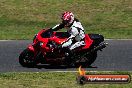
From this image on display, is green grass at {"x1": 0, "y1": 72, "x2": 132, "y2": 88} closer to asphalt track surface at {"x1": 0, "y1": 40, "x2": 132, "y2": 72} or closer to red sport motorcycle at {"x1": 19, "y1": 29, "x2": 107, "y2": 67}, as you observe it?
asphalt track surface at {"x1": 0, "y1": 40, "x2": 132, "y2": 72}

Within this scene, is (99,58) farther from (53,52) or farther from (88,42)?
(53,52)

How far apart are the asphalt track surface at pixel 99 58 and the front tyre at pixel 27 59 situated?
0.18 metres

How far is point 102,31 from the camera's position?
23.8m

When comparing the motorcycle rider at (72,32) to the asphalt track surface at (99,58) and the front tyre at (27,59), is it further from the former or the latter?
the front tyre at (27,59)

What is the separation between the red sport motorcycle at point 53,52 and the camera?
1653 cm

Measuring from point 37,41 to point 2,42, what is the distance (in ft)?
15.5

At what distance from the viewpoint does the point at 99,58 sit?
18031 millimetres

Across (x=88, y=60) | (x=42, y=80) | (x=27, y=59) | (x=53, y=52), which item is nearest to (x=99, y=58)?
(x=88, y=60)

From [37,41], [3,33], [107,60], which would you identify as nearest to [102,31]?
[3,33]

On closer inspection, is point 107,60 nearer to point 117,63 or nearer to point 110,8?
point 117,63

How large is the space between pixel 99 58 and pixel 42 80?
469cm

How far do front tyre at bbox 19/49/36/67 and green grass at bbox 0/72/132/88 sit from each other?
5.50 ft

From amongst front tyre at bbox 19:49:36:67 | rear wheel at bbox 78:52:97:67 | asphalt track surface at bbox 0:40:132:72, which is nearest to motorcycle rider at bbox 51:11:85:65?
rear wheel at bbox 78:52:97:67

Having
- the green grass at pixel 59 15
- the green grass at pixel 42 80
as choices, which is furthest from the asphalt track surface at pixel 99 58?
the green grass at pixel 59 15
